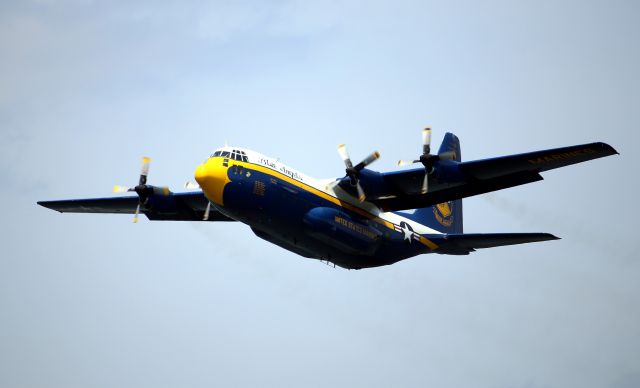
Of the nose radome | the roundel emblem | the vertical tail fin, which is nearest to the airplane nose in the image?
the nose radome

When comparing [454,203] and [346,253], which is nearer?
[346,253]

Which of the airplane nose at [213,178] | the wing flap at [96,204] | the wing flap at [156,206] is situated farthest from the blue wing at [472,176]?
the wing flap at [96,204]

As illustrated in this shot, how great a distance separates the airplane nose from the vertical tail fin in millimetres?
8629

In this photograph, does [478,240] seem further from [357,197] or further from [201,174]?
[201,174]

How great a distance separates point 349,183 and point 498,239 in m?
5.88

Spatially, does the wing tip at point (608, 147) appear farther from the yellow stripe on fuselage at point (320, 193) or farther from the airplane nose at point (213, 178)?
the airplane nose at point (213, 178)

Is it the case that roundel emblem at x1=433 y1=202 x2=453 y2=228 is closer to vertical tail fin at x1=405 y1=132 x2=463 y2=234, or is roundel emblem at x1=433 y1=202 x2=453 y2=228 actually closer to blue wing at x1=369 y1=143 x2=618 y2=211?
vertical tail fin at x1=405 y1=132 x2=463 y2=234

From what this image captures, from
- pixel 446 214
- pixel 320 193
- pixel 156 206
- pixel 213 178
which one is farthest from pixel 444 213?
pixel 156 206

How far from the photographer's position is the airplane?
1242 inches

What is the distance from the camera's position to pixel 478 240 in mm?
34250

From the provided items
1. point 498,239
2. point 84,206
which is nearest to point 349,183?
point 498,239

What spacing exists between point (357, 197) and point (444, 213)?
598 cm

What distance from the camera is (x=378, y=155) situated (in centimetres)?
3303

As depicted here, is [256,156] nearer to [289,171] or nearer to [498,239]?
[289,171]
